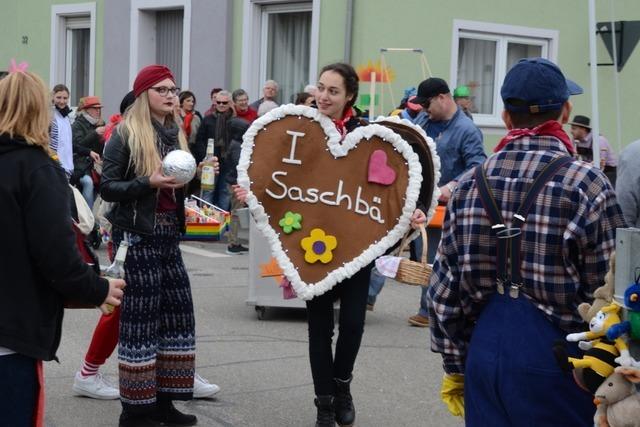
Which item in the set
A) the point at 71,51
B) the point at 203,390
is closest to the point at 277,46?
the point at 71,51

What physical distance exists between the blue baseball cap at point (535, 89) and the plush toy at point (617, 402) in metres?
0.97

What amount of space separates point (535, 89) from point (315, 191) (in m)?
2.23

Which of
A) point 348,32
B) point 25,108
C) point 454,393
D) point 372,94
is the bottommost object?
point 454,393

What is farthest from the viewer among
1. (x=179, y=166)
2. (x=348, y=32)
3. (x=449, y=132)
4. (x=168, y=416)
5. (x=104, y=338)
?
(x=348, y=32)

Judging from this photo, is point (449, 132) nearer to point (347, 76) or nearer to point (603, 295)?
point (347, 76)

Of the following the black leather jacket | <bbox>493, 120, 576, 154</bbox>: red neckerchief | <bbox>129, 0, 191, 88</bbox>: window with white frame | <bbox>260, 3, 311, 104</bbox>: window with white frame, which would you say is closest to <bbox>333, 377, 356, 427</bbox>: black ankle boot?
the black leather jacket

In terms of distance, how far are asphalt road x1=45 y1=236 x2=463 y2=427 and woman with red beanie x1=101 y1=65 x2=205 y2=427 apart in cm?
35

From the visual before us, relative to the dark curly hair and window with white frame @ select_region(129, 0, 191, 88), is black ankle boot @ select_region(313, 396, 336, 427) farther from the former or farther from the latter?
window with white frame @ select_region(129, 0, 191, 88)

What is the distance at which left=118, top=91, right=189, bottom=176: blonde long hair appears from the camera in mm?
5488

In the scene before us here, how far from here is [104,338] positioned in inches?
241

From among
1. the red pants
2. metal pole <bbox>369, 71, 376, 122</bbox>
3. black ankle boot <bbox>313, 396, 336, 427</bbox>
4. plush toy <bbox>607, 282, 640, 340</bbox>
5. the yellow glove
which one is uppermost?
metal pole <bbox>369, 71, 376, 122</bbox>

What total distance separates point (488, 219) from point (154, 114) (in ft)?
8.79

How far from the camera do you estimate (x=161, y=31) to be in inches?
736

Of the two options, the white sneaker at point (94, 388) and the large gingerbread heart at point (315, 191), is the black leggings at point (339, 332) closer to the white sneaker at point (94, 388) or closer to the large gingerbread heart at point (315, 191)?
the large gingerbread heart at point (315, 191)
